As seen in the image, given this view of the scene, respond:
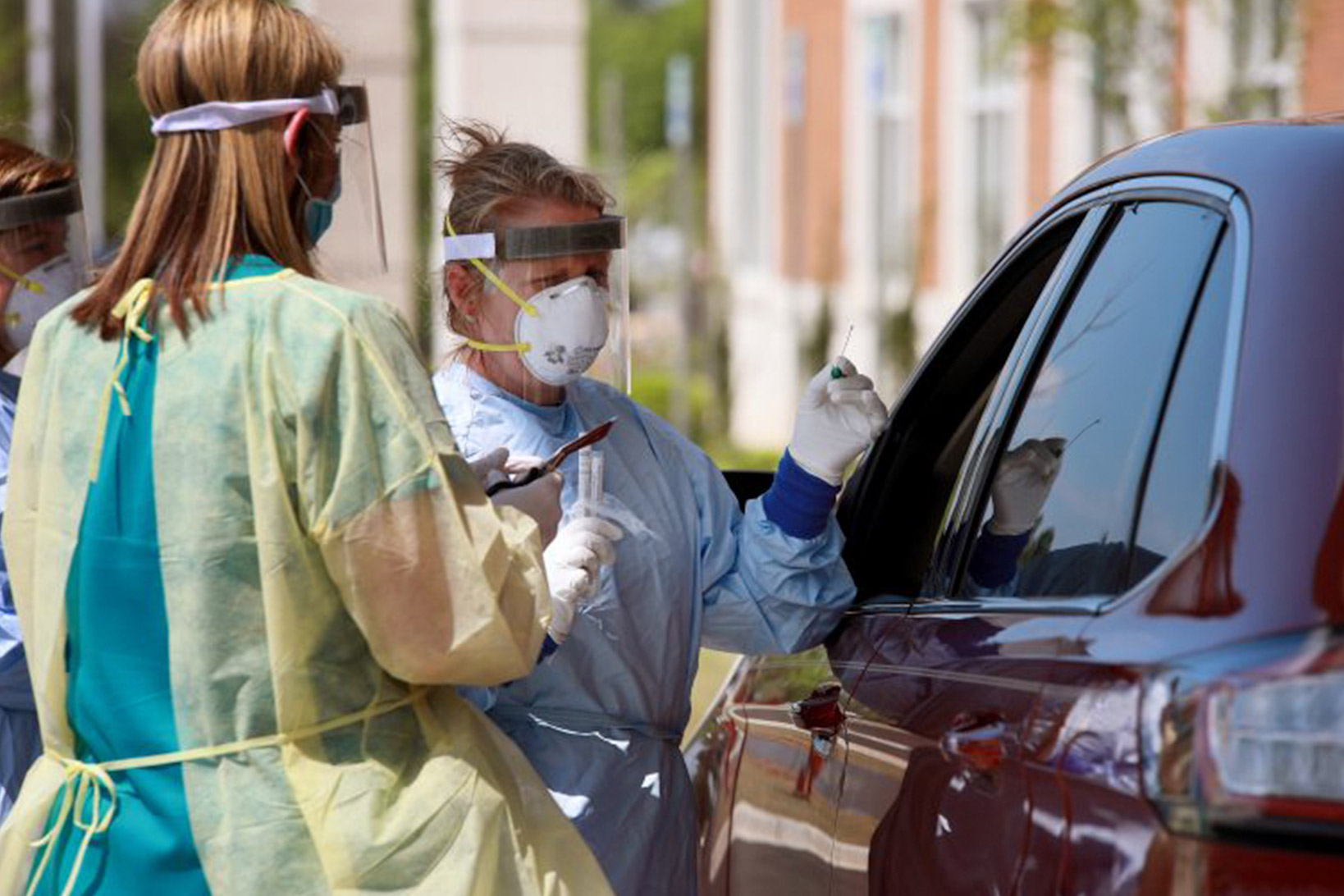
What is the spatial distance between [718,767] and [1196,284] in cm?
183

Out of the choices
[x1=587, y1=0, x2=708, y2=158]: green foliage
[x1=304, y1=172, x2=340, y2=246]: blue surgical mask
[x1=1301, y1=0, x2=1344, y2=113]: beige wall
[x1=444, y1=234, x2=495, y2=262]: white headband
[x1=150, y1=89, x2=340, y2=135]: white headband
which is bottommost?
[x1=444, y1=234, x2=495, y2=262]: white headband

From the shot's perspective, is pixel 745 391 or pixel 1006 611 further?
pixel 745 391

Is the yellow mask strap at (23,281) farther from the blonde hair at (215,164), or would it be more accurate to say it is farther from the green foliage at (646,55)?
the green foliage at (646,55)

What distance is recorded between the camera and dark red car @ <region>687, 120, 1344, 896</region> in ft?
7.80

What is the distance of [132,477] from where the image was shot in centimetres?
296

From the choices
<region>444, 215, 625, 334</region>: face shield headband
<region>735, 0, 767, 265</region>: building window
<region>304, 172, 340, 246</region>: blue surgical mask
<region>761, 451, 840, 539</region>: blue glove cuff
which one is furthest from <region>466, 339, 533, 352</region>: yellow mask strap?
<region>735, 0, 767, 265</region>: building window

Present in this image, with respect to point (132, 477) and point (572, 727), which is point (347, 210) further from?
point (572, 727)

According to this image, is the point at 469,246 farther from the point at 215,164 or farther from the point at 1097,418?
the point at 1097,418

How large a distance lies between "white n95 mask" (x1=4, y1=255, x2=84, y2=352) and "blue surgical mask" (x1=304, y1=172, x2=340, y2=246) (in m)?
1.55

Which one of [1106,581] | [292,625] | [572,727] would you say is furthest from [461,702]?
[1106,581]

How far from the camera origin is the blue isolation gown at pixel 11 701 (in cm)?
422

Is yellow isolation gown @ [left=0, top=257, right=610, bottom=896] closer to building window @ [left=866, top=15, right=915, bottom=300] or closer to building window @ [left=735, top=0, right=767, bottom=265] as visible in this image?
building window @ [left=866, top=15, right=915, bottom=300]

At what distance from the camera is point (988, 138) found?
2008 centimetres

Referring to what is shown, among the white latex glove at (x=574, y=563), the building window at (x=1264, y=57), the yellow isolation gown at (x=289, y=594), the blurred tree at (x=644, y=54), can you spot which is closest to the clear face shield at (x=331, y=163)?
the yellow isolation gown at (x=289, y=594)
